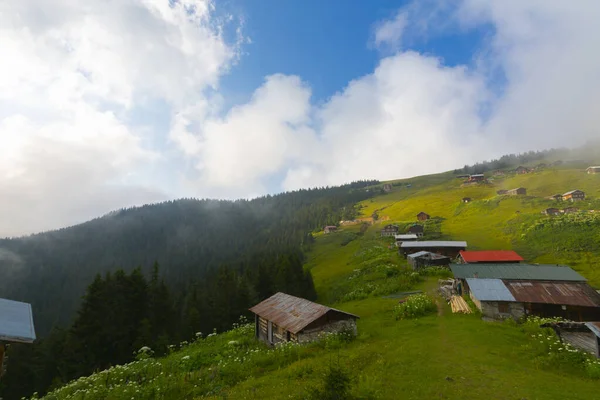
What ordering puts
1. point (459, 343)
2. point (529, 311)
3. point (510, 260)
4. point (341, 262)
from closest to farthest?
point (459, 343), point (529, 311), point (510, 260), point (341, 262)

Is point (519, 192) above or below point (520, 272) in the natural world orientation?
above

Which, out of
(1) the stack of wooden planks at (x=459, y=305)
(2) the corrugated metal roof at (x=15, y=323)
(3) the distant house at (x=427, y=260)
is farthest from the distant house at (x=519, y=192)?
(2) the corrugated metal roof at (x=15, y=323)

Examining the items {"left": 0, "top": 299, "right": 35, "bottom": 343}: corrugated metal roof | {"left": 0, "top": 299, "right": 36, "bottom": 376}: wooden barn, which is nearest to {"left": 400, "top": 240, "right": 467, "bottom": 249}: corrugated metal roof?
{"left": 0, "top": 299, "right": 35, "bottom": 343}: corrugated metal roof

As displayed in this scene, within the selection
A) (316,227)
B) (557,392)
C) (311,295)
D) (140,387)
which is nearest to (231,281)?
(311,295)

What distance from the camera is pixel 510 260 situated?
5788cm

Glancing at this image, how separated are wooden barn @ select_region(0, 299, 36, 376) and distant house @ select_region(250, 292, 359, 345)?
685 inches

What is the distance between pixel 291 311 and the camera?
30.8m

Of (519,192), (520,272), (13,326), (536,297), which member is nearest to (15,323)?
(13,326)

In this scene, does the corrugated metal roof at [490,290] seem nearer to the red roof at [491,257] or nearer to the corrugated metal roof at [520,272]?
the corrugated metal roof at [520,272]

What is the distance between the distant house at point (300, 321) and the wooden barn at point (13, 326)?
57.1ft

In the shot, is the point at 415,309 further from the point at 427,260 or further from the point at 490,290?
the point at 427,260

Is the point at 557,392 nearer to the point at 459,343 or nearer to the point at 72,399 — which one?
the point at 459,343

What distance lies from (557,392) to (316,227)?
169 m

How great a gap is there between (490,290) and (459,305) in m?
3.89
